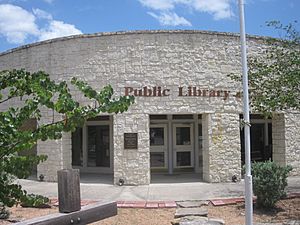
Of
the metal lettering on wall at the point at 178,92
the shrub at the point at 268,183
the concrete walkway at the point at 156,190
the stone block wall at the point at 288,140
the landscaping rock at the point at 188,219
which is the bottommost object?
the landscaping rock at the point at 188,219

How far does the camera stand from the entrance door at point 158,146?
15.7m

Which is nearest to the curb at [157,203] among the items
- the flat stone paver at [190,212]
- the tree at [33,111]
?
the flat stone paver at [190,212]

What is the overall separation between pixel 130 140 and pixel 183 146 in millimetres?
3926

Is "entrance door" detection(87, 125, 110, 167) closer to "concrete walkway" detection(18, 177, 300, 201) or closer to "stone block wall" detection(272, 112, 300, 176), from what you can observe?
"concrete walkway" detection(18, 177, 300, 201)

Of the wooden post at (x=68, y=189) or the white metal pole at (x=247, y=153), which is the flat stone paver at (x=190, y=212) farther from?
the wooden post at (x=68, y=189)

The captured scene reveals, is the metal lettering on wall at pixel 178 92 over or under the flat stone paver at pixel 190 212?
over

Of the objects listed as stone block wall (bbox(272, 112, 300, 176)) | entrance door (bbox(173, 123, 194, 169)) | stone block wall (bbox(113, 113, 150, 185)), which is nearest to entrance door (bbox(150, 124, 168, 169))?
entrance door (bbox(173, 123, 194, 169))

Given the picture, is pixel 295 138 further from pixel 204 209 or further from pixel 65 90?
pixel 65 90

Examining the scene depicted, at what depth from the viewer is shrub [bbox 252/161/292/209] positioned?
897 cm

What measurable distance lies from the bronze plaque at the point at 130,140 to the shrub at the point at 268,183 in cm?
460

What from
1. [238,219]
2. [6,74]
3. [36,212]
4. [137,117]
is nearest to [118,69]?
[137,117]

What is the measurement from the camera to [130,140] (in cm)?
1272

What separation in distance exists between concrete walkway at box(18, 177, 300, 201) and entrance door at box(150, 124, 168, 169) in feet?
9.10

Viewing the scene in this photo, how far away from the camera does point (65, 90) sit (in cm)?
322
